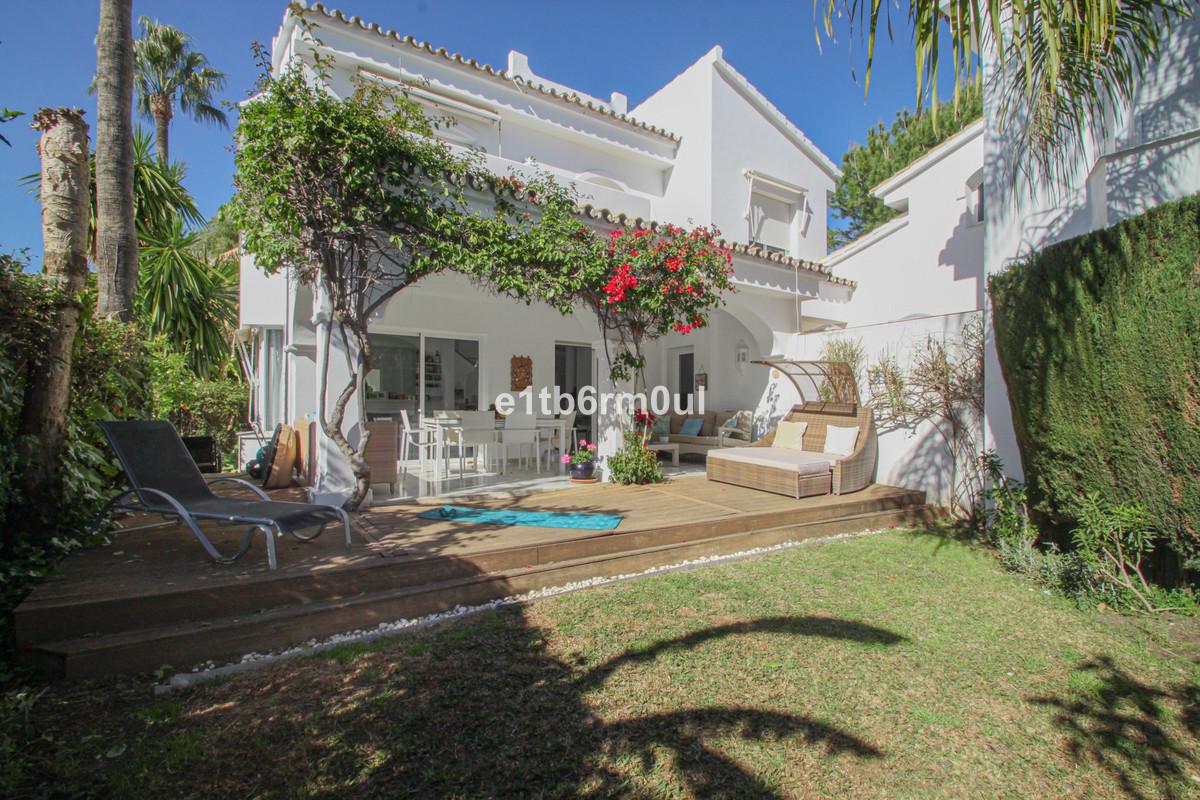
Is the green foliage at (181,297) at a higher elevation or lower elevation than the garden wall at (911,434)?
higher

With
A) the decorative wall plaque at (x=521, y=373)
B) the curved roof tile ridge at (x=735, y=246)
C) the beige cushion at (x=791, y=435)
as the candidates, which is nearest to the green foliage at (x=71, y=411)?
the curved roof tile ridge at (x=735, y=246)

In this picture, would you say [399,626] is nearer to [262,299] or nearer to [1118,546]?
[1118,546]

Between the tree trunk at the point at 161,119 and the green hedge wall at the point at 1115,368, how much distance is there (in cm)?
2103

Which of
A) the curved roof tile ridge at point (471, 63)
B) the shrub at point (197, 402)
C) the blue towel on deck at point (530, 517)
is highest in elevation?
the curved roof tile ridge at point (471, 63)

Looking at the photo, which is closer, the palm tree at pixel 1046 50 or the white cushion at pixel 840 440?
the palm tree at pixel 1046 50

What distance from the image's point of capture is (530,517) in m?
6.11

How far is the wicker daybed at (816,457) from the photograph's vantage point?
7352 mm

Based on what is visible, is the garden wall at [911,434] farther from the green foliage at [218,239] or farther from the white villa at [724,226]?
the green foliage at [218,239]

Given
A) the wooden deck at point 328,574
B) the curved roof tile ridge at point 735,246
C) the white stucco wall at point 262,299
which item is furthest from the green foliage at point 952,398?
the white stucco wall at point 262,299

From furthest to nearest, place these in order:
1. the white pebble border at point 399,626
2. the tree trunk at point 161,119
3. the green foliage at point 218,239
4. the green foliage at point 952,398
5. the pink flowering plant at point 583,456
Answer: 1. the green foliage at point 218,239
2. the tree trunk at point 161,119
3. the pink flowering plant at point 583,456
4. the green foliage at point 952,398
5. the white pebble border at point 399,626

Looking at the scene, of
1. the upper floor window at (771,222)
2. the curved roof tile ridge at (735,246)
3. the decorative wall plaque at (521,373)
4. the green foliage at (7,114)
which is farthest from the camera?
the upper floor window at (771,222)

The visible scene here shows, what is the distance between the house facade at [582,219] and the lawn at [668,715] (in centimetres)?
350

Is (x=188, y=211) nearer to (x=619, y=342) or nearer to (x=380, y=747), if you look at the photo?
(x=619, y=342)

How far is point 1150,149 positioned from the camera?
484 cm
